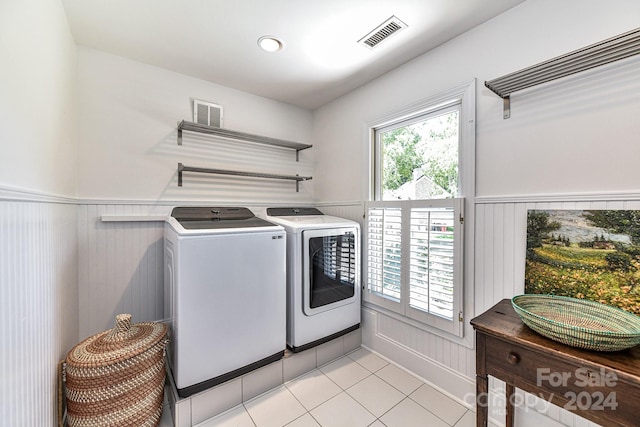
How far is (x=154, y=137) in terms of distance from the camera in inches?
83.9

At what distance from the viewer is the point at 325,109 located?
2.91m

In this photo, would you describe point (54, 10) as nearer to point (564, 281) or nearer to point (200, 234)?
point (200, 234)

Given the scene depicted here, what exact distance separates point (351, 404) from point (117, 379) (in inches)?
55.0

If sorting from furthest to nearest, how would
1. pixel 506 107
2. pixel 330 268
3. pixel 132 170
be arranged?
1. pixel 330 268
2. pixel 132 170
3. pixel 506 107

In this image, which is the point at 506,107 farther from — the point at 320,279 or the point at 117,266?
the point at 117,266

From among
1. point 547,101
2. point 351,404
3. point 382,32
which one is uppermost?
point 382,32

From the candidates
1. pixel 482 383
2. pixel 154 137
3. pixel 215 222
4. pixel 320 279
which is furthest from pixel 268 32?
pixel 482 383

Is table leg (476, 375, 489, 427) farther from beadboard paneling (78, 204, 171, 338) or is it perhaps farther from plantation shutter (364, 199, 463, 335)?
beadboard paneling (78, 204, 171, 338)

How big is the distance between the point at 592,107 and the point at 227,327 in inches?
92.3

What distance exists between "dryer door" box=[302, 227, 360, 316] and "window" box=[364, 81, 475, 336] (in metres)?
0.17

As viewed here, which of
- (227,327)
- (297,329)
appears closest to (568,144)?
(297,329)

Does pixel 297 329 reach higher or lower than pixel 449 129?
lower

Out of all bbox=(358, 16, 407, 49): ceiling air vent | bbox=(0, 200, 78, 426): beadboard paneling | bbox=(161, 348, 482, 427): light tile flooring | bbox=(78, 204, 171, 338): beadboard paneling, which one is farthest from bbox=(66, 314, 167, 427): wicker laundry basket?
bbox=(358, 16, 407, 49): ceiling air vent

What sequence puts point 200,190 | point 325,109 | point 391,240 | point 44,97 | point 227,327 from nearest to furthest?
point 44,97 → point 227,327 → point 391,240 → point 200,190 → point 325,109
